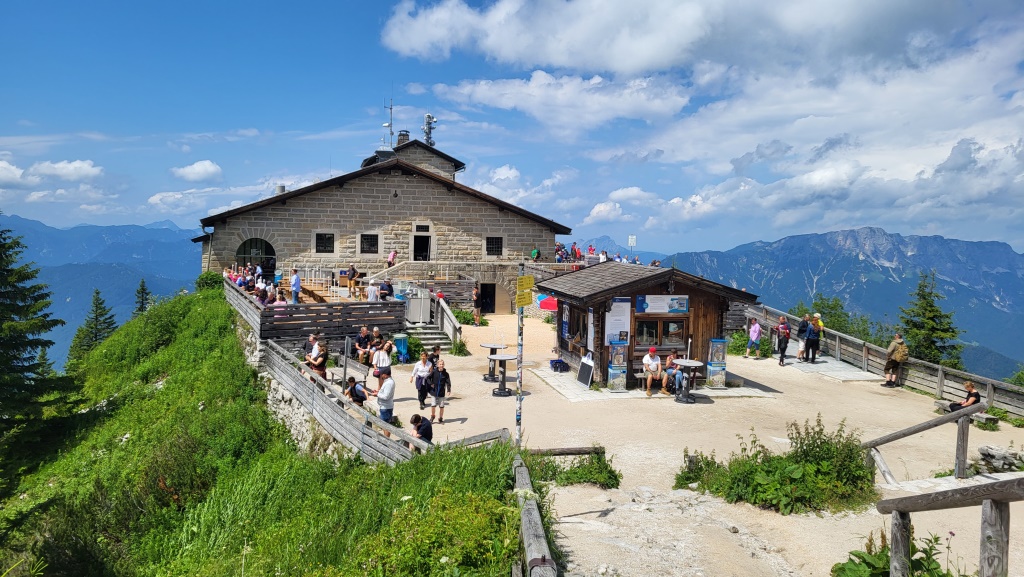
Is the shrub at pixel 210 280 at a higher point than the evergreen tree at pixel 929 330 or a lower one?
higher

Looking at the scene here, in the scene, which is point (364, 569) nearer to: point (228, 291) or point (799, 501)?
point (799, 501)

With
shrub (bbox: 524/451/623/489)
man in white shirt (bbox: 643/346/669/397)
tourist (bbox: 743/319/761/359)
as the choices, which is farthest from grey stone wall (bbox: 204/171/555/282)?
shrub (bbox: 524/451/623/489)

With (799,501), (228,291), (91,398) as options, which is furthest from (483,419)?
(91,398)

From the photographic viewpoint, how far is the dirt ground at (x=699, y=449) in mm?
7113

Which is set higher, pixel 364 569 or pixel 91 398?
pixel 364 569

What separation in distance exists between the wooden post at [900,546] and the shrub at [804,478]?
147 inches

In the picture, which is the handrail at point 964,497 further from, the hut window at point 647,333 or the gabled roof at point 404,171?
the gabled roof at point 404,171

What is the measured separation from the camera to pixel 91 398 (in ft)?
86.4

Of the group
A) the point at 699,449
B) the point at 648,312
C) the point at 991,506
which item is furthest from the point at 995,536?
Result: the point at 648,312

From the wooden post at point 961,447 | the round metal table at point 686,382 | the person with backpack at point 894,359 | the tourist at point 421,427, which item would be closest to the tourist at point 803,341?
the person with backpack at point 894,359

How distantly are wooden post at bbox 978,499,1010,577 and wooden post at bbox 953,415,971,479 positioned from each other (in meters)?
6.18

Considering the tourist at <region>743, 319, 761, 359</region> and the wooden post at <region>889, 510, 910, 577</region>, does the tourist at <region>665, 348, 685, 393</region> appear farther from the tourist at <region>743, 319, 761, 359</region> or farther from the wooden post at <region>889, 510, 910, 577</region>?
the wooden post at <region>889, 510, 910, 577</region>

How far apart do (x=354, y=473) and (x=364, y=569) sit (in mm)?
4978

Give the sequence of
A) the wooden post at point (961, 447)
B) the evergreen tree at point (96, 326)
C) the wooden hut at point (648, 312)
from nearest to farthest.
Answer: the wooden post at point (961, 447)
the wooden hut at point (648, 312)
the evergreen tree at point (96, 326)
